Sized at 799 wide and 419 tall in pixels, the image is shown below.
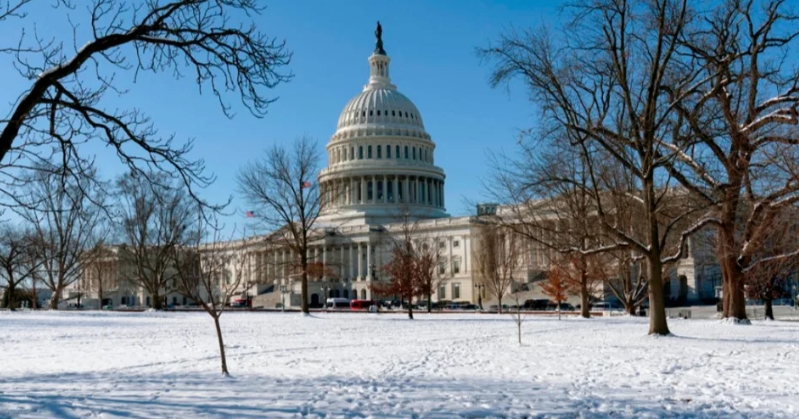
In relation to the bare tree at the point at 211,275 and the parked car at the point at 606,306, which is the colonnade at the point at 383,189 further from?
the bare tree at the point at 211,275

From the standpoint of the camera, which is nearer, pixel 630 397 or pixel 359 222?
pixel 630 397

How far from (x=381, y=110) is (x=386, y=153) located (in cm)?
863

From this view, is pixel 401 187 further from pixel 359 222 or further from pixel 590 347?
pixel 590 347

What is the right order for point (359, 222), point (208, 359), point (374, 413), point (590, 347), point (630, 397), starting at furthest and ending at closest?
1. point (359, 222)
2. point (590, 347)
3. point (208, 359)
4. point (630, 397)
5. point (374, 413)

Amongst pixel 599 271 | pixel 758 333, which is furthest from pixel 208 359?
pixel 599 271

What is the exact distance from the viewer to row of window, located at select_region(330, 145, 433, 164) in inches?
5153

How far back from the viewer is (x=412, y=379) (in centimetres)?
1275

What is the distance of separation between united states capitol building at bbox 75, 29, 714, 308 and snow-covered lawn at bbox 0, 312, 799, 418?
8450 centimetres

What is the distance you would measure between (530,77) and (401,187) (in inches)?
4229

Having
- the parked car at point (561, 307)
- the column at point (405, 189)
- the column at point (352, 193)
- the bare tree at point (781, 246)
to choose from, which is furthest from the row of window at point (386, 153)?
the bare tree at point (781, 246)

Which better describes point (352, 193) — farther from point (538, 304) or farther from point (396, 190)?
point (538, 304)

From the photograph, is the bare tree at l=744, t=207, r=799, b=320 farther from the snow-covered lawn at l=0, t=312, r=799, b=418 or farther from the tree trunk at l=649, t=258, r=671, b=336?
the tree trunk at l=649, t=258, r=671, b=336

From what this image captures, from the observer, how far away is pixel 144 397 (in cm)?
1105

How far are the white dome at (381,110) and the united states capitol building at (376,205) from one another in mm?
169
